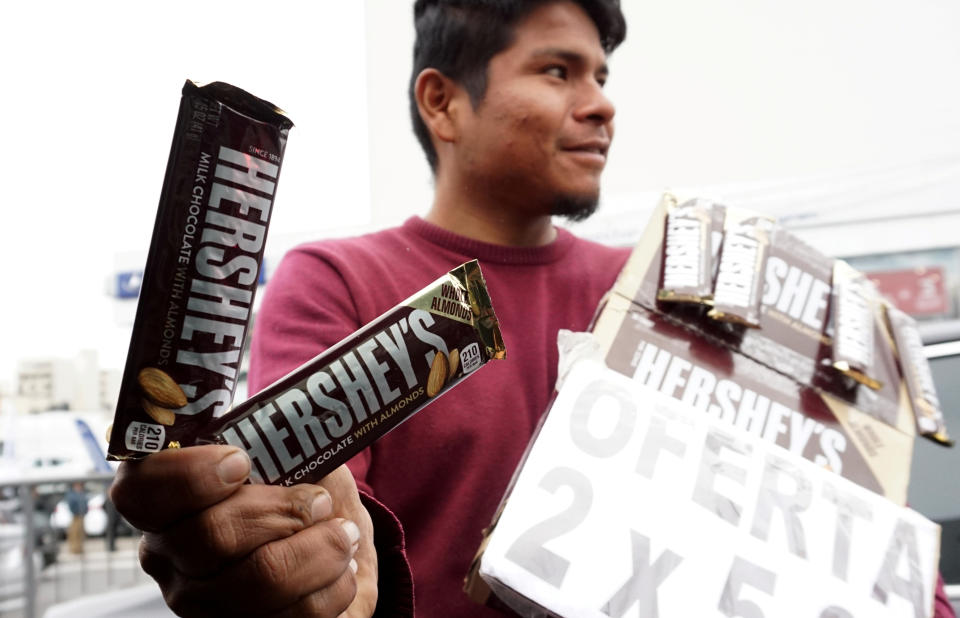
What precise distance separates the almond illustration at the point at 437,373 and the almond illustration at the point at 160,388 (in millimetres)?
167

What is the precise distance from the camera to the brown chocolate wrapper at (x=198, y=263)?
19.2 inches

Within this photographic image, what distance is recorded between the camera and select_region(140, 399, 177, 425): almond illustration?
1.64ft

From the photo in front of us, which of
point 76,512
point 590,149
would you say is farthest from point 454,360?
point 76,512

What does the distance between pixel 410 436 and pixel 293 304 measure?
0.74 feet

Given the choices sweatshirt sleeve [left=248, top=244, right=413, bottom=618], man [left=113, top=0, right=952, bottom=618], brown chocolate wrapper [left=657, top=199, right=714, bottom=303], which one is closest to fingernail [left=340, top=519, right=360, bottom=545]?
man [left=113, top=0, right=952, bottom=618]

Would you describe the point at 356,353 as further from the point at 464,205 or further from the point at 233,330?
the point at 464,205

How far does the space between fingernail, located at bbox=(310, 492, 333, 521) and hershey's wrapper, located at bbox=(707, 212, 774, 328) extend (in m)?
0.55

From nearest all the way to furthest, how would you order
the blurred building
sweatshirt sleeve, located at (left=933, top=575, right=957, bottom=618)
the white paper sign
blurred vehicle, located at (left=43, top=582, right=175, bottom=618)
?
1. the white paper sign
2. sweatshirt sleeve, located at (left=933, top=575, right=957, bottom=618)
3. blurred vehicle, located at (left=43, top=582, right=175, bottom=618)
4. the blurred building

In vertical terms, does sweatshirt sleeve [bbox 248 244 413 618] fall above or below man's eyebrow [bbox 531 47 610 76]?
below

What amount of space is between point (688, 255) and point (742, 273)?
7 cm

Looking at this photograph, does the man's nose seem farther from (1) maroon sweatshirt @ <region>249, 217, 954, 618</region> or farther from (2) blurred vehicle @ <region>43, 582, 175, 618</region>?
(2) blurred vehicle @ <region>43, 582, 175, 618</region>

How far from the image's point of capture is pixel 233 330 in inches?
20.5

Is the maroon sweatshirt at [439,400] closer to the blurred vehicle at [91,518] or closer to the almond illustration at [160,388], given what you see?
the almond illustration at [160,388]

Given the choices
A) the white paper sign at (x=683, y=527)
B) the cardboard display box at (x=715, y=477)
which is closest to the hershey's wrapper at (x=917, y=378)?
the cardboard display box at (x=715, y=477)
